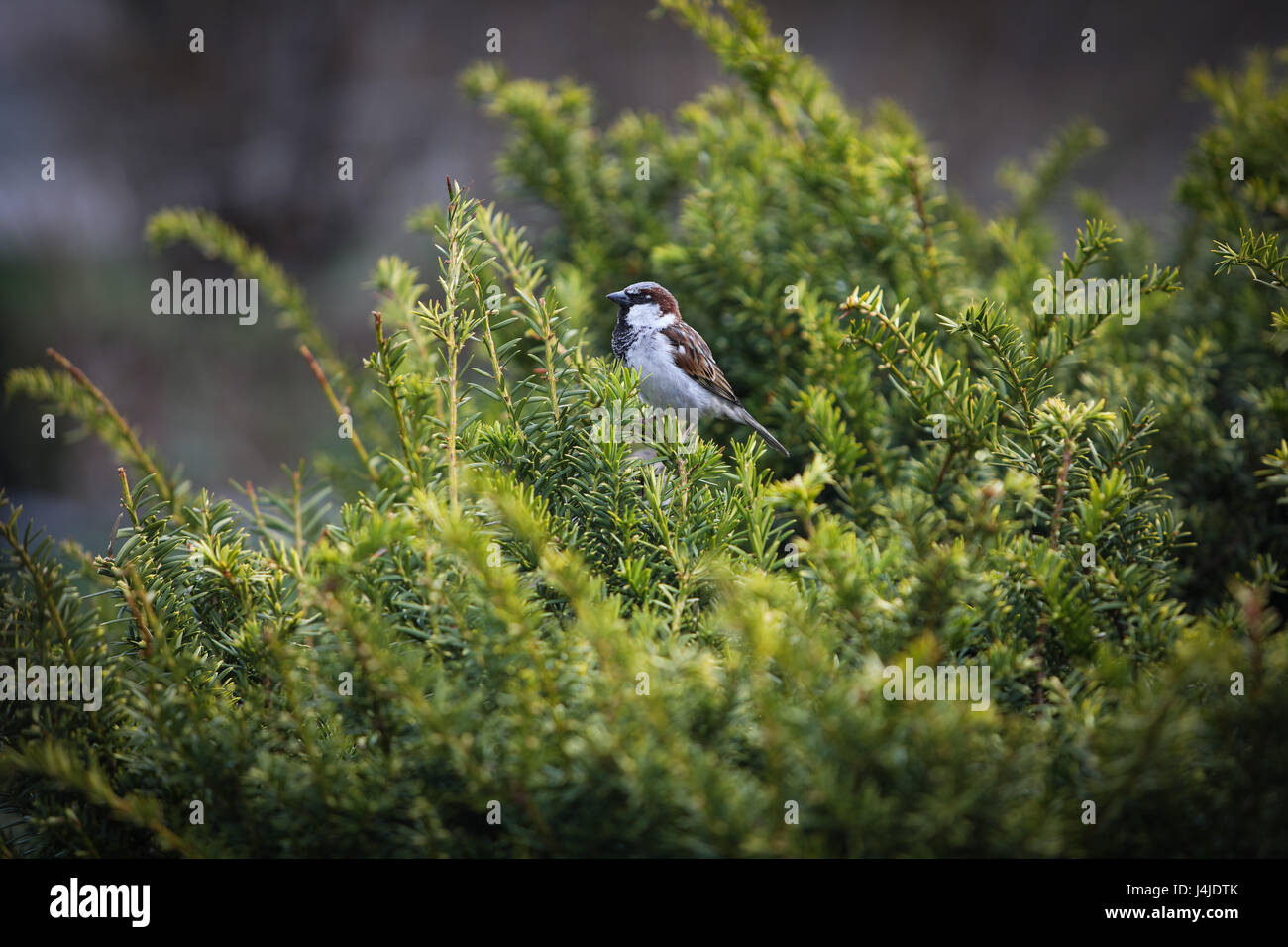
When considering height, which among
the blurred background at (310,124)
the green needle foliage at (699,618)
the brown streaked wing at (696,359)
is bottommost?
the green needle foliage at (699,618)

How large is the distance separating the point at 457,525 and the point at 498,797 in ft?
0.76

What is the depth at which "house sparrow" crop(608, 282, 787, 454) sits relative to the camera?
159 cm

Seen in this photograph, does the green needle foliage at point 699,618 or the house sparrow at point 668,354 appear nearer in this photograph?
the green needle foliage at point 699,618

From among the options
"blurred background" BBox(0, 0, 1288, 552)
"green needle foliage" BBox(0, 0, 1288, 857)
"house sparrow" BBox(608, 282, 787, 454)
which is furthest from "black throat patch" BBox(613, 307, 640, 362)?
"blurred background" BBox(0, 0, 1288, 552)

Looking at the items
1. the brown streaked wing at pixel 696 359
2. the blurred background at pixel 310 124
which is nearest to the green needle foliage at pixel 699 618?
the brown streaked wing at pixel 696 359

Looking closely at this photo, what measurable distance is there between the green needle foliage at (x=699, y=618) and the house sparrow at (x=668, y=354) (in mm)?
114

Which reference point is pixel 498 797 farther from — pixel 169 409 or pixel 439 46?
pixel 439 46

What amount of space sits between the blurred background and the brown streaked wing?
9.55ft

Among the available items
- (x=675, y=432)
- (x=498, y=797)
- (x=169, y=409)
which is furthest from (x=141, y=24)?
(x=498, y=797)

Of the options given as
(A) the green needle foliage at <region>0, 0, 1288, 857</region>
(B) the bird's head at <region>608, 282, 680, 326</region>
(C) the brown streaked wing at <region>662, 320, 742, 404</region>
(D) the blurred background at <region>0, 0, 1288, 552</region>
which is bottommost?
(A) the green needle foliage at <region>0, 0, 1288, 857</region>

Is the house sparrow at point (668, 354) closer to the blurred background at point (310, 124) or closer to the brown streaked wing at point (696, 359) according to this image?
the brown streaked wing at point (696, 359)

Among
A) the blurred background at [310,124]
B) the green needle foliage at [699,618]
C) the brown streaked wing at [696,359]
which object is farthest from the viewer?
the blurred background at [310,124]

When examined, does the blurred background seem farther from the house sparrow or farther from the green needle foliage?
the green needle foliage

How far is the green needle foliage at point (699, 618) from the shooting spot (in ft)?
2.27
